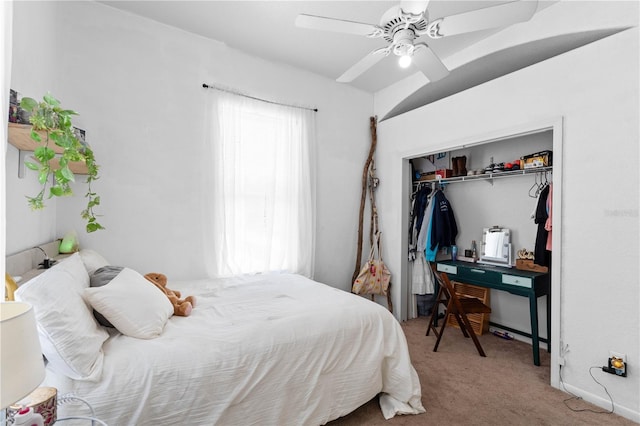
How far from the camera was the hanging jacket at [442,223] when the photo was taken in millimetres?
3537

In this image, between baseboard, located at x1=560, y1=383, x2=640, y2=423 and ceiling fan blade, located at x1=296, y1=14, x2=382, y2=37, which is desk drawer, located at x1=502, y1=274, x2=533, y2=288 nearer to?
baseboard, located at x1=560, y1=383, x2=640, y2=423

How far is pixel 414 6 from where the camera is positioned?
4.83ft

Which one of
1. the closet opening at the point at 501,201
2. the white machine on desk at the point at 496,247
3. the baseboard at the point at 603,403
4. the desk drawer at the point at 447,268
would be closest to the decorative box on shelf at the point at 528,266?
the closet opening at the point at 501,201

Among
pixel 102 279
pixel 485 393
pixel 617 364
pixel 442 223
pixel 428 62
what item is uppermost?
pixel 428 62

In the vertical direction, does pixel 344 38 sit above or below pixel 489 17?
above

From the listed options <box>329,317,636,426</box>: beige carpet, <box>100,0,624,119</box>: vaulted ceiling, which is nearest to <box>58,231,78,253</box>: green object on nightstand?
<box>100,0,624,119</box>: vaulted ceiling

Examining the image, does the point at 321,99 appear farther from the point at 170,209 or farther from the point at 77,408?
the point at 77,408

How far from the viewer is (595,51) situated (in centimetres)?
209

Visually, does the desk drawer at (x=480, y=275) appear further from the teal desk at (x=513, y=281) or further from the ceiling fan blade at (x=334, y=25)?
the ceiling fan blade at (x=334, y=25)

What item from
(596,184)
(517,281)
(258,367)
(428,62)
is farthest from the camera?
(517,281)

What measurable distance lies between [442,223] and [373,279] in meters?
1.04

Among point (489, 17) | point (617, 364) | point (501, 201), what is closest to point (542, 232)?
point (501, 201)

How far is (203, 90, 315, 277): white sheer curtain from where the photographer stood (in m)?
2.87

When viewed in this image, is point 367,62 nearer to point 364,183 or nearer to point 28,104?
point 28,104
